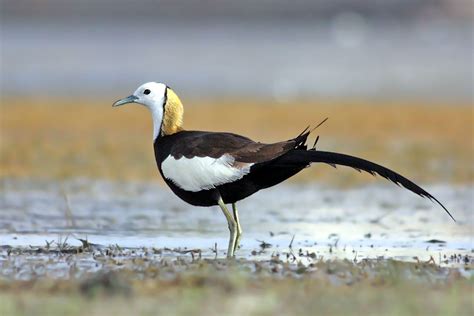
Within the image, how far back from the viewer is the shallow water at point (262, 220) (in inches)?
380

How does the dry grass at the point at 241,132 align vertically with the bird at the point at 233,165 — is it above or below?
above

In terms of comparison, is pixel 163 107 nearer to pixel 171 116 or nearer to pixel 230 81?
pixel 171 116

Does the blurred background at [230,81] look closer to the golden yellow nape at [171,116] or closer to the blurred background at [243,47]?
the blurred background at [243,47]

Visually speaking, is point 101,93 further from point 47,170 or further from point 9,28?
point 9,28

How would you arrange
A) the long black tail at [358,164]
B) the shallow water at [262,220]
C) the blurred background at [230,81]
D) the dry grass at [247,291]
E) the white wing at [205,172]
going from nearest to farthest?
the dry grass at [247,291] → the long black tail at [358,164] → the white wing at [205,172] → the shallow water at [262,220] → the blurred background at [230,81]

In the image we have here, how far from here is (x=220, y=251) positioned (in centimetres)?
936

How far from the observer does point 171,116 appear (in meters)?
9.55

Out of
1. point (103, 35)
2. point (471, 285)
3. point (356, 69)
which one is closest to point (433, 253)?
point (471, 285)

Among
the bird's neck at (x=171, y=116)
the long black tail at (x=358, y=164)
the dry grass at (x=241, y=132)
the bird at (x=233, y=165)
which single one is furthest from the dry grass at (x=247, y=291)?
the dry grass at (x=241, y=132)

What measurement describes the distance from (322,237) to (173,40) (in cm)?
4145

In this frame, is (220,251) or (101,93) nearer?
(220,251)

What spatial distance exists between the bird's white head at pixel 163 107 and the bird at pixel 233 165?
0.30 metres

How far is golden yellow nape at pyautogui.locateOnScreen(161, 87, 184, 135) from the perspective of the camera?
9.49 metres

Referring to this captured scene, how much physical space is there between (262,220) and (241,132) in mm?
7259
